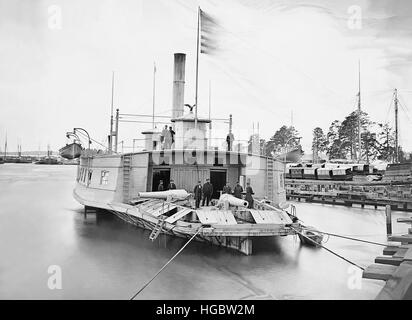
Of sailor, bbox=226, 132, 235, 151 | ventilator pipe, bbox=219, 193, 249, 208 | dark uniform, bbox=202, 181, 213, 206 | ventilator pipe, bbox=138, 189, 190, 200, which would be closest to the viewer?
ventilator pipe, bbox=219, 193, 249, 208

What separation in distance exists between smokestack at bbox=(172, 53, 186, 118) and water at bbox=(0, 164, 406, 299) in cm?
737

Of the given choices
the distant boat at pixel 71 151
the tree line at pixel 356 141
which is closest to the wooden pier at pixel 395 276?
the distant boat at pixel 71 151

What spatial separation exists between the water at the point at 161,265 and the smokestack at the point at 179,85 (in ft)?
24.2

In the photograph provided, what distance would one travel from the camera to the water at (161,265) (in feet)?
33.0

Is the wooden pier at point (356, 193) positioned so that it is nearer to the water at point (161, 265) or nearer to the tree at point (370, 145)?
the water at point (161, 265)

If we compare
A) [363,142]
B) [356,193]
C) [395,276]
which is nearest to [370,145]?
[363,142]

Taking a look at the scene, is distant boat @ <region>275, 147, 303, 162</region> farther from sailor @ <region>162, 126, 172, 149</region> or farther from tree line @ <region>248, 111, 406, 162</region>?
tree line @ <region>248, 111, 406, 162</region>

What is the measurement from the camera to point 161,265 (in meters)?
12.8

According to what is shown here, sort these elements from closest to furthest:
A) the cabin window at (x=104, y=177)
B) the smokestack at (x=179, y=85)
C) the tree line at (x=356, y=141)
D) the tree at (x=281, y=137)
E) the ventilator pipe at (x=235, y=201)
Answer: the ventilator pipe at (x=235, y=201) < the cabin window at (x=104, y=177) < the smokestack at (x=179, y=85) < the tree line at (x=356, y=141) < the tree at (x=281, y=137)

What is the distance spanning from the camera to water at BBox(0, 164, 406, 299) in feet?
33.0

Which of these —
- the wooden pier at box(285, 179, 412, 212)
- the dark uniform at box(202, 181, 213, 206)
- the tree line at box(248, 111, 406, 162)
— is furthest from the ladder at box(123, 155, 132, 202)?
the tree line at box(248, 111, 406, 162)

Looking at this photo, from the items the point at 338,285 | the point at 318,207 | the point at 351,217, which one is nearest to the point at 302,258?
the point at 338,285

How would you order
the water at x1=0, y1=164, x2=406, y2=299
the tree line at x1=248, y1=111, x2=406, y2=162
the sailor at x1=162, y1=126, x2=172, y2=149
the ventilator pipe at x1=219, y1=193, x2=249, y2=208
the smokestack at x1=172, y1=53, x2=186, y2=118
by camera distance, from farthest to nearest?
the tree line at x1=248, y1=111, x2=406, y2=162 < the smokestack at x1=172, y1=53, x2=186, y2=118 < the sailor at x1=162, y1=126, x2=172, y2=149 < the ventilator pipe at x1=219, y1=193, x2=249, y2=208 < the water at x1=0, y1=164, x2=406, y2=299

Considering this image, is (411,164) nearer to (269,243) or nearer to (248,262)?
(269,243)
